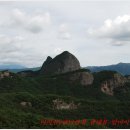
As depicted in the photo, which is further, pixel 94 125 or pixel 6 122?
pixel 94 125

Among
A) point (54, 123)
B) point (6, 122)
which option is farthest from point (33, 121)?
point (54, 123)

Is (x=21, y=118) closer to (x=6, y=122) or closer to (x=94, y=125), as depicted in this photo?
(x=6, y=122)

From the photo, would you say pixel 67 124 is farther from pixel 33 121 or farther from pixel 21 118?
pixel 21 118

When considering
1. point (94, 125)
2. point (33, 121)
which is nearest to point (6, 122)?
point (33, 121)

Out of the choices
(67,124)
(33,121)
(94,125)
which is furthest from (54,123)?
(94,125)

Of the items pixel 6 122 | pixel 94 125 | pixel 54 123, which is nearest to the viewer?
pixel 54 123

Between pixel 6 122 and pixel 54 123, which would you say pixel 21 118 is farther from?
pixel 54 123

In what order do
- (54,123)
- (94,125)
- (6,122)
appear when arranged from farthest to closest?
(94,125), (6,122), (54,123)
